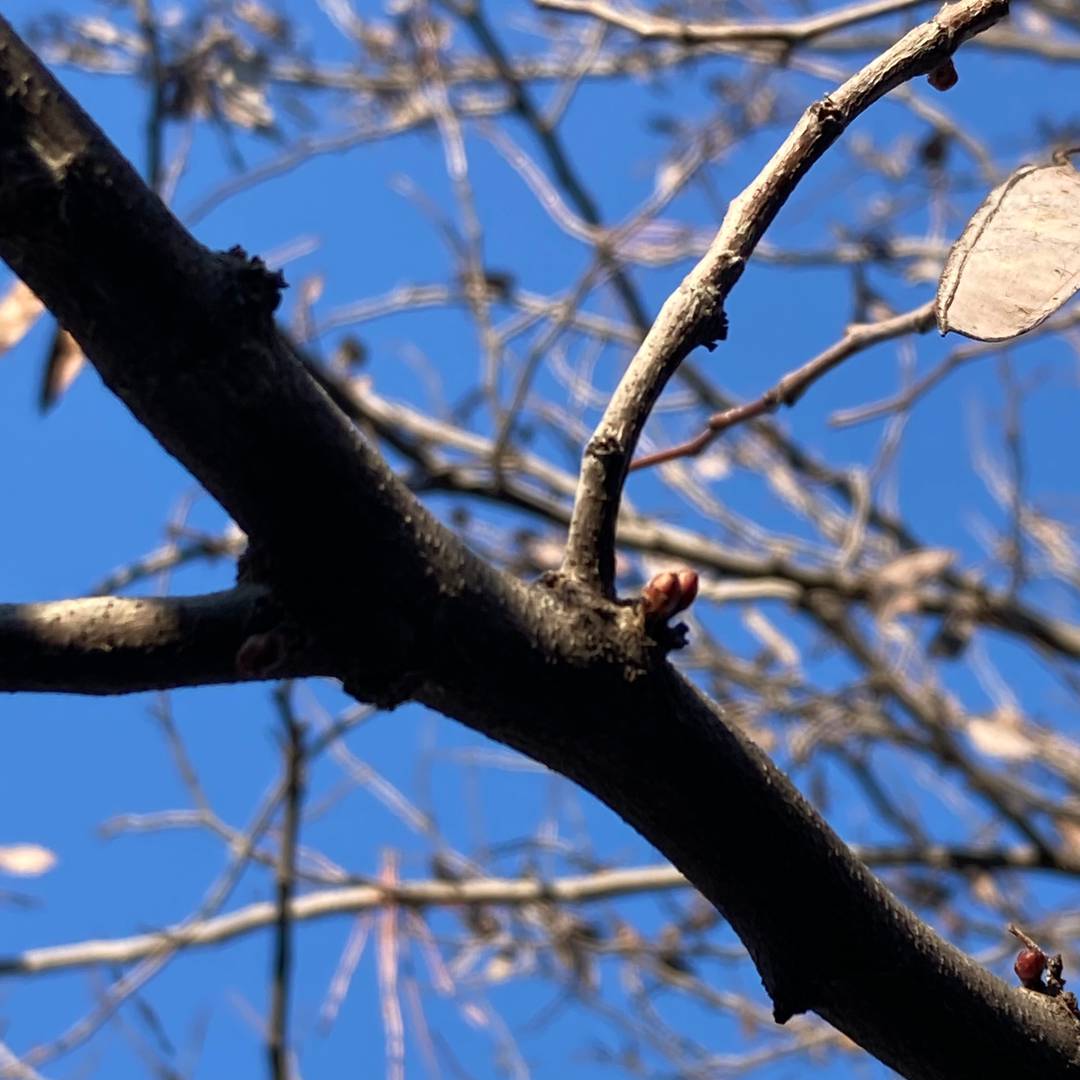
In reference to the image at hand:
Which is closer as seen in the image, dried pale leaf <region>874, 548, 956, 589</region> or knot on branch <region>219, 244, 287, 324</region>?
knot on branch <region>219, 244, 287, 324</region>

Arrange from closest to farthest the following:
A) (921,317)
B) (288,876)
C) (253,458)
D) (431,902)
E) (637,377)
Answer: (253,458), (637,377), (921,317), (288,876), (431,902)

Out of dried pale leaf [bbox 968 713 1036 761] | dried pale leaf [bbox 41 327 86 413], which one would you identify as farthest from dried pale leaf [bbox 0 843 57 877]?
dried pale leaf [bbox 968 713 1036 761]

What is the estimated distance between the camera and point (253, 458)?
0.48 m

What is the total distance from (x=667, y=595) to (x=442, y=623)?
0.10 m

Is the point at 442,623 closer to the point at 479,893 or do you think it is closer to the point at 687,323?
the point at 687,323

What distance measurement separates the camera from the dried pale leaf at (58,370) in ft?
3.61

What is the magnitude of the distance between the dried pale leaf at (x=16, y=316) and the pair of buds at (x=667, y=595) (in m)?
0.67

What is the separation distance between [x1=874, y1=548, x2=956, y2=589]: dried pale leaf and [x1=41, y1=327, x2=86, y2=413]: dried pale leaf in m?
1.46

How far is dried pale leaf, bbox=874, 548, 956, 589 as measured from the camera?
2098mm

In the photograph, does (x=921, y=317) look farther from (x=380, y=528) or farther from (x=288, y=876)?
(x=288, y=876)

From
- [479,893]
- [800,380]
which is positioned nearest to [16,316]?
[800,380]

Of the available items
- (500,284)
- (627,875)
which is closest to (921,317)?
(627,875)

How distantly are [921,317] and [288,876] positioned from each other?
0.84 metres

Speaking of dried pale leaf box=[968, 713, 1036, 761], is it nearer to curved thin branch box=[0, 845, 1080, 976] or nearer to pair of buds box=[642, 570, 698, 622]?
curved thin branch box=[0, 845, 1080, 976]
